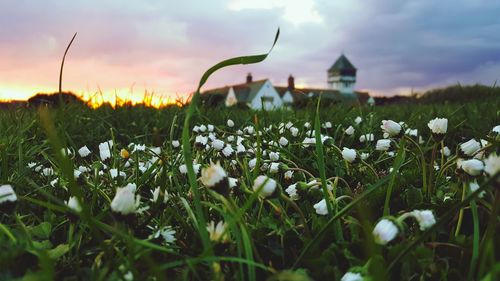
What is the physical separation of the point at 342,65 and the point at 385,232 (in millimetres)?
117657

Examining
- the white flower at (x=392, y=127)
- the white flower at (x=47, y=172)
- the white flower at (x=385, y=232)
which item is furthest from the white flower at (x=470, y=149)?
the white flower at (x=47, y=172)

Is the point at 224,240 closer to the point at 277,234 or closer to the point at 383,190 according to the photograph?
the point at 277,234

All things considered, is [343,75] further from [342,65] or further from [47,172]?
[47,172]

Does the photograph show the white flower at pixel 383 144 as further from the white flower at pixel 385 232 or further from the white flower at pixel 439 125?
the white flower at pixel 385 232

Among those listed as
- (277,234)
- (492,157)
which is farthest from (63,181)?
(492,157)

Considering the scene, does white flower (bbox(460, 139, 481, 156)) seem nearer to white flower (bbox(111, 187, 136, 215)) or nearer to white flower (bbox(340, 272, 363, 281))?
white flower (bbox(340, 272, 363, 281))

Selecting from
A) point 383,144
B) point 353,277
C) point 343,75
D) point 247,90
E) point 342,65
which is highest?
point 342,65

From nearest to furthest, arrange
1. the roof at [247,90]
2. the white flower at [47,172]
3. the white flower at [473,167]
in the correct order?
1. the white flower at [473,167]
2. the white flower at [47,172]
3. the roof at [247,90]

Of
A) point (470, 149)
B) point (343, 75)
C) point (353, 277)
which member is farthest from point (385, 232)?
point (343, 75)

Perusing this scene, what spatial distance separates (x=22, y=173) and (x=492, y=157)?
2.28 m

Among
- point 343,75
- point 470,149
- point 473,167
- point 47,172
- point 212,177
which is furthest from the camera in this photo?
point 343,75

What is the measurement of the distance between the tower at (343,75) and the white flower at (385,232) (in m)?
115

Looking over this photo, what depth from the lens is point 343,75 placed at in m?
115

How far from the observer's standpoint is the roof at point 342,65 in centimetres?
11506
